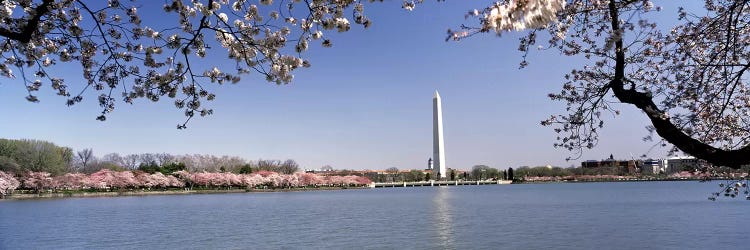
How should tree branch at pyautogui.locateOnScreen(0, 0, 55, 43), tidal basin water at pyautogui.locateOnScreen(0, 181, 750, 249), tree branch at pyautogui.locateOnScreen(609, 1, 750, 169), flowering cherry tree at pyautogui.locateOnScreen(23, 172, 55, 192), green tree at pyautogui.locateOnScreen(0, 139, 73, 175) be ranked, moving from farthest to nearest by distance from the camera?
green tree at pyautogui.locateOnScreen(0, 139, 73, 175)
flowering cherry tree at pyautogui.locateOnScreen(23, 172, 55, 192)
tidal basin water at pyautogui.locateOnScreen(0, 181, 750, 249)
tree branch at pyautogui.locateOnScreen(0, 0, 55, 43)
tree branch at pyautogui.locateOnScreen(609, 1, 750, 169)

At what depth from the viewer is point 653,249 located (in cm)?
1595

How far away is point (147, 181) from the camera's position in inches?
2867

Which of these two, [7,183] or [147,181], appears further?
[147,181]

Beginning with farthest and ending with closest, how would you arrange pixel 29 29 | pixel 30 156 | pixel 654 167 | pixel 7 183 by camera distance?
pixel 654 167
pixel 30 156
pixel 7 183
pixel 29 29

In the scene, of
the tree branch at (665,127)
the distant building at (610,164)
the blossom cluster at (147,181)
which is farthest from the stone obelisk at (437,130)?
the tree branch at (665,127)

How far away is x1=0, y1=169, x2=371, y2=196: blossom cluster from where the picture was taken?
5787cm

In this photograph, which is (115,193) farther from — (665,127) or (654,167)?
(654,167)

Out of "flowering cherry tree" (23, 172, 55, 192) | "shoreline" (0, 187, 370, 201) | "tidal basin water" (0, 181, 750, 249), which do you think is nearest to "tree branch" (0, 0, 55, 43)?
"tidal basin water" (0, 181, 750, 249)

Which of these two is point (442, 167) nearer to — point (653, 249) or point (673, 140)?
point (653, 249)

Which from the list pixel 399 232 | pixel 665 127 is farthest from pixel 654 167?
pixel 665 127

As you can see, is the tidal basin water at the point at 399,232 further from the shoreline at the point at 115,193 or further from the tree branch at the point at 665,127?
the shoreline at the point at 115,193

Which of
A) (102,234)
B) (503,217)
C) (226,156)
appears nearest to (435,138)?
(226,156)

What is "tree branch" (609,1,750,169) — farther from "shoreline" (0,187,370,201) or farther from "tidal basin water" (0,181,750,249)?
"shoreline" (0,187,370,201)

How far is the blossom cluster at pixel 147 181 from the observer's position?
57.9 m
